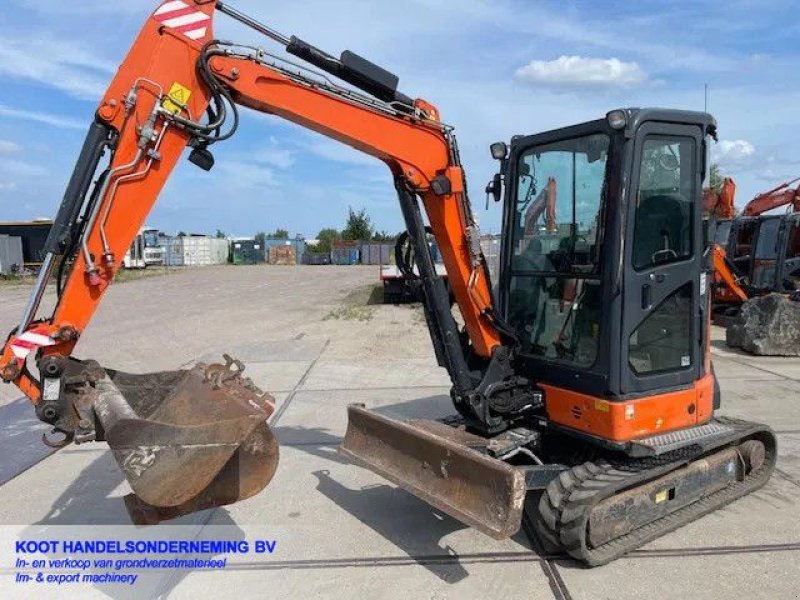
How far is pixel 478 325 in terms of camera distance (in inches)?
188

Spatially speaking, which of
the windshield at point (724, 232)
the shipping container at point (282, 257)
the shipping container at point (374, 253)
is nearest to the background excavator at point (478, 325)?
the windshield at point (724, 232)

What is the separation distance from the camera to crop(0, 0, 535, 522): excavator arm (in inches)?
121

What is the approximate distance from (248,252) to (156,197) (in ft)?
178

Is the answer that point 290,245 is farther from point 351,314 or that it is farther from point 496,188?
point 496,188

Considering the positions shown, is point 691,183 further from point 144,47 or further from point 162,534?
point 162,534

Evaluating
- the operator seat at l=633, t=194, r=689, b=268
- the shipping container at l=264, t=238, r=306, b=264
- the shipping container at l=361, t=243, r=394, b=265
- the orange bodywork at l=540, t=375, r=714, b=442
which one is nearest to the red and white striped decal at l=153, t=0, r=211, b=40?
the operator seat at l=633, t=194, r=689, b=268

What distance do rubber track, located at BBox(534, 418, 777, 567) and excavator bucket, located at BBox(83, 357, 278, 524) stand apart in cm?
174

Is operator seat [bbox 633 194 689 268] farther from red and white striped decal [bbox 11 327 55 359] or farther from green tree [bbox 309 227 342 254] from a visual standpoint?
green tree [bbox 309 227 342 254]

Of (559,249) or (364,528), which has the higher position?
(559,249)

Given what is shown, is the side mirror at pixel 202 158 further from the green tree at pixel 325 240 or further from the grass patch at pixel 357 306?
the green tree at pixel 325 240

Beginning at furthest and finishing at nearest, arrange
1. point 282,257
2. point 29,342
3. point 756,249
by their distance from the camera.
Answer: point 282,257, point 756,249, point 29,342

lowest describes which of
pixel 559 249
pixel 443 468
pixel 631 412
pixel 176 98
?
pixel 443 468

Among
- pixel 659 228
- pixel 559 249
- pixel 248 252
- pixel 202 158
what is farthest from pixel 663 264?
pixel 248 252

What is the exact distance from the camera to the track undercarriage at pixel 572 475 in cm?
383
